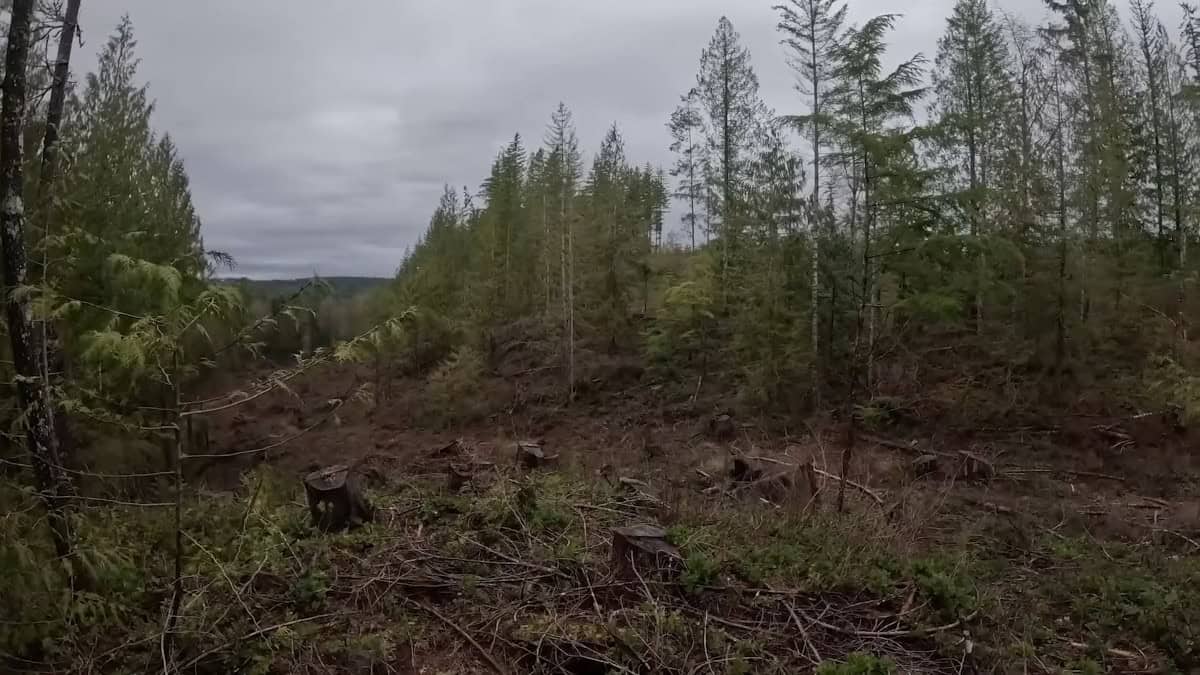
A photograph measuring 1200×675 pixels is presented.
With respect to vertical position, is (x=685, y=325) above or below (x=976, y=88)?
below

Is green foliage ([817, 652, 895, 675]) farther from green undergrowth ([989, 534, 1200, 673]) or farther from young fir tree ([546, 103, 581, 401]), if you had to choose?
young fir tree ([546, 103, 581, 401])

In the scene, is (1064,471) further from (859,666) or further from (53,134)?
(53,134)

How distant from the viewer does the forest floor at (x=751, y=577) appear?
15.2ft

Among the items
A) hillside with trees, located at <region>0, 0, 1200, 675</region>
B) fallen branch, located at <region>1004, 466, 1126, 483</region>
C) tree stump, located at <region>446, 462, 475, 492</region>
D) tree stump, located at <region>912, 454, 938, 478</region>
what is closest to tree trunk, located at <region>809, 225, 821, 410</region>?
hillside with trees, located at <region>0, 0, 1200, 675</region>

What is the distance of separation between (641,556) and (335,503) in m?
2.92

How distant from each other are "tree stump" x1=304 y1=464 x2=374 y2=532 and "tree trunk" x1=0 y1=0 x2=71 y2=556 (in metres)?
2.19

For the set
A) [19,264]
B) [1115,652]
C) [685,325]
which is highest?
[19,264]

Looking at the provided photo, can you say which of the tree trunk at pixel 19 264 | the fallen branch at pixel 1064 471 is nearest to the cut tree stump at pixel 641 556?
the tree trunk at pixel 19 264

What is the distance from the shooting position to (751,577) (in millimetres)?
5617

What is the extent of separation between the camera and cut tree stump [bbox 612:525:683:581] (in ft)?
17.8

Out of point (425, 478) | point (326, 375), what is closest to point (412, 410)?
point (326, 375)

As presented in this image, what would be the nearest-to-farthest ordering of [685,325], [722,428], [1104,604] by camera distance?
[1104,604] → [722,428] → [685,325]

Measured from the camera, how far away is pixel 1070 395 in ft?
53.2

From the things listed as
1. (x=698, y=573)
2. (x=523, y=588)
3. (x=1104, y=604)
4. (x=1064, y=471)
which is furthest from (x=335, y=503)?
(x=1064, y=471)
